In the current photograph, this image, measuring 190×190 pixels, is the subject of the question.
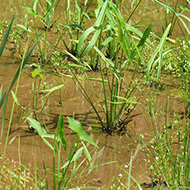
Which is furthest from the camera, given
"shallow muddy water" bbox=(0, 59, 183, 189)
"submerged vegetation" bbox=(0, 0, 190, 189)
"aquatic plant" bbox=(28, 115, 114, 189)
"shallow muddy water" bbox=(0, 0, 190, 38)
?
"shallow muddy water" bbox=(0, 0, 190, 38)

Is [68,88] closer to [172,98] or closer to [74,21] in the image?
[172,98]

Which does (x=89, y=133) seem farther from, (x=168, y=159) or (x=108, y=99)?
(x=168, y=159)

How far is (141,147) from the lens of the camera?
1992 mm

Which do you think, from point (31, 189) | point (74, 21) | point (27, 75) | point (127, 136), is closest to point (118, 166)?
point (127, 136)

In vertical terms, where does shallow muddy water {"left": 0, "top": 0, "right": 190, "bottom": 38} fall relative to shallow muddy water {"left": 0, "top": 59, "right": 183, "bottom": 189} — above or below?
above

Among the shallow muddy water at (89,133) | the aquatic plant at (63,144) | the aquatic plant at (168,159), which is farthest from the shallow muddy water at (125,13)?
the aquatic plant at (63,144)

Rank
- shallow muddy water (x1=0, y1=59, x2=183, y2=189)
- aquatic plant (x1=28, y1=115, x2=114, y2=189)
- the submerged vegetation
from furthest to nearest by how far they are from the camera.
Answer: shallow muddy water (x1=0, y1=59, x2=183, y2=189) → the submerged vegetation → aquatic plant (x1=28, y1=115, x2=114, y2=189)

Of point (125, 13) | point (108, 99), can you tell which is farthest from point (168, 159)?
point (125, 13)

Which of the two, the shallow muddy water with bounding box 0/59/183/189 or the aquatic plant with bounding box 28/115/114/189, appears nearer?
the aquatic plant with bounding box 28/115/114/189

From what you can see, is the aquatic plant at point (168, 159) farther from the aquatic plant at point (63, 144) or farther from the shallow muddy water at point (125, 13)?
the shallow muddy water at point (125, 13)

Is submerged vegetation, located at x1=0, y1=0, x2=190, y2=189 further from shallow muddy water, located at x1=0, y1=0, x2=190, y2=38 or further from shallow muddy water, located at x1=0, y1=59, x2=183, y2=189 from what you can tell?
shallow muddy water, located at x1=0, y1=0, x2=190, y2=38

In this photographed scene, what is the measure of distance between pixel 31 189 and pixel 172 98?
1.32 meters

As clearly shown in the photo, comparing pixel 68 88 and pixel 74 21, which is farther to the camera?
pixel 74 21

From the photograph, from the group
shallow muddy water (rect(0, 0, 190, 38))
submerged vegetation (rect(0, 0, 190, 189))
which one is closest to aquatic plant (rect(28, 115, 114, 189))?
submerged vegetation (rect(0, 0, 190, 189))
